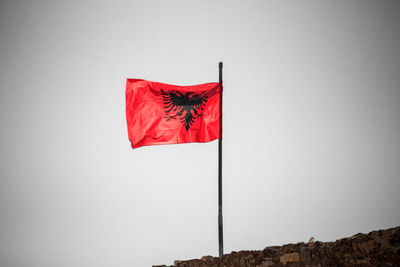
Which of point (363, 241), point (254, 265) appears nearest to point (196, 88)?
point (254, 265)

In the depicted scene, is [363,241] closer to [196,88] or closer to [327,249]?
[327,249]

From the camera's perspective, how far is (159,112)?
6527 millimetres

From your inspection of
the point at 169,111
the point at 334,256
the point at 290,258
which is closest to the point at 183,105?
the point at 169,111

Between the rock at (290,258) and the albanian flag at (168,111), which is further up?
the albanian flag at (168,111)

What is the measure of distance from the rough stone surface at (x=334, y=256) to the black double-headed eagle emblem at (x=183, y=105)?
5.70m

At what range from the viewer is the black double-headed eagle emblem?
255 inches

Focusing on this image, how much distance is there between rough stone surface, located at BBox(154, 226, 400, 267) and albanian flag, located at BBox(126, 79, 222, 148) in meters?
5.21

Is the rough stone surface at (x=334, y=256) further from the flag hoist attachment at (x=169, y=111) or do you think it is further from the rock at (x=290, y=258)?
the flag hoist attachment at (x=169, y=111)

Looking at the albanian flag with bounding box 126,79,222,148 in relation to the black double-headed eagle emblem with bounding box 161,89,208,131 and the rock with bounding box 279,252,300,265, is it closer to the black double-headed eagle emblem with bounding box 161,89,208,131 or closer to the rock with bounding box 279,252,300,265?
the black double-headed eagle emblem with bounding box 161,89,208,131

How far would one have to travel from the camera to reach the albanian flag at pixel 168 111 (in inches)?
253

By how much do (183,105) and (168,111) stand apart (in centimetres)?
61

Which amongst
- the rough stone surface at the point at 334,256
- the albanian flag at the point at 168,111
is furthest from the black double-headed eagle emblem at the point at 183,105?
the rough stone surface at the point at 334,256

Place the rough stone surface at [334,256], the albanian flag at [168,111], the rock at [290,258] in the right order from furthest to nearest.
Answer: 1. the rock at [290,258]
2. the albanian flag at [168,111]
3. the rough stone surface at [334,256]

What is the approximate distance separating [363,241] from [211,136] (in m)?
7.51
